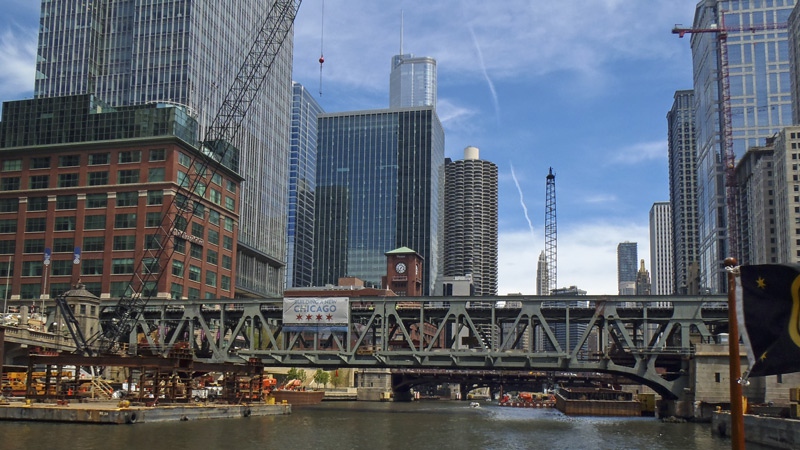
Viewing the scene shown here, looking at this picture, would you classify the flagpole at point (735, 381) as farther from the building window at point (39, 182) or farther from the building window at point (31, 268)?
the building window at point (39, 182)

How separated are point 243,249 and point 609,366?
10883 cm

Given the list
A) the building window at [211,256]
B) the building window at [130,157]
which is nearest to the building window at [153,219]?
the building window at [130,157]

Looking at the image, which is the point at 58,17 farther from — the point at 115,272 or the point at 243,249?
the point at 115,272

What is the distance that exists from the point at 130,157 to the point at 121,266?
18.7m

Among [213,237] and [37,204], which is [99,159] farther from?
[213,237]

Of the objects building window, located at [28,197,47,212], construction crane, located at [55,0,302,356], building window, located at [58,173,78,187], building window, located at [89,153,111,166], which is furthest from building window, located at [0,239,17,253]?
construction crane, located at [55,0,302,356]

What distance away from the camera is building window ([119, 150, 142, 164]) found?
139m

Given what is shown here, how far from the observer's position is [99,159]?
463ft

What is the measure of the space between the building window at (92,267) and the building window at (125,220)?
6.80 m

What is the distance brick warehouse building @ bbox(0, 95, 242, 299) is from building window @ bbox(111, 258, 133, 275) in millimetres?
165

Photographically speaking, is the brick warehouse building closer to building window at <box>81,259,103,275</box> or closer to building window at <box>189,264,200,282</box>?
building window at <box>189,264,200,282</box>

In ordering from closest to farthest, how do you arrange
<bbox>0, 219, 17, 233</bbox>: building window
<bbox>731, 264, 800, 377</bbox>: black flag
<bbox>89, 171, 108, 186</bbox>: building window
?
<bbox>731, 264, 800, 377</bbox>: black flag, <bbox>89, 171, 108, 186</bbox>: building window, <bbox>0, 219, 17, 233</bbox>: building window

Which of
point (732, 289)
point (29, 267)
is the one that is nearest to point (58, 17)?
point (29, 267)

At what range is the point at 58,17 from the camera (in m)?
199
